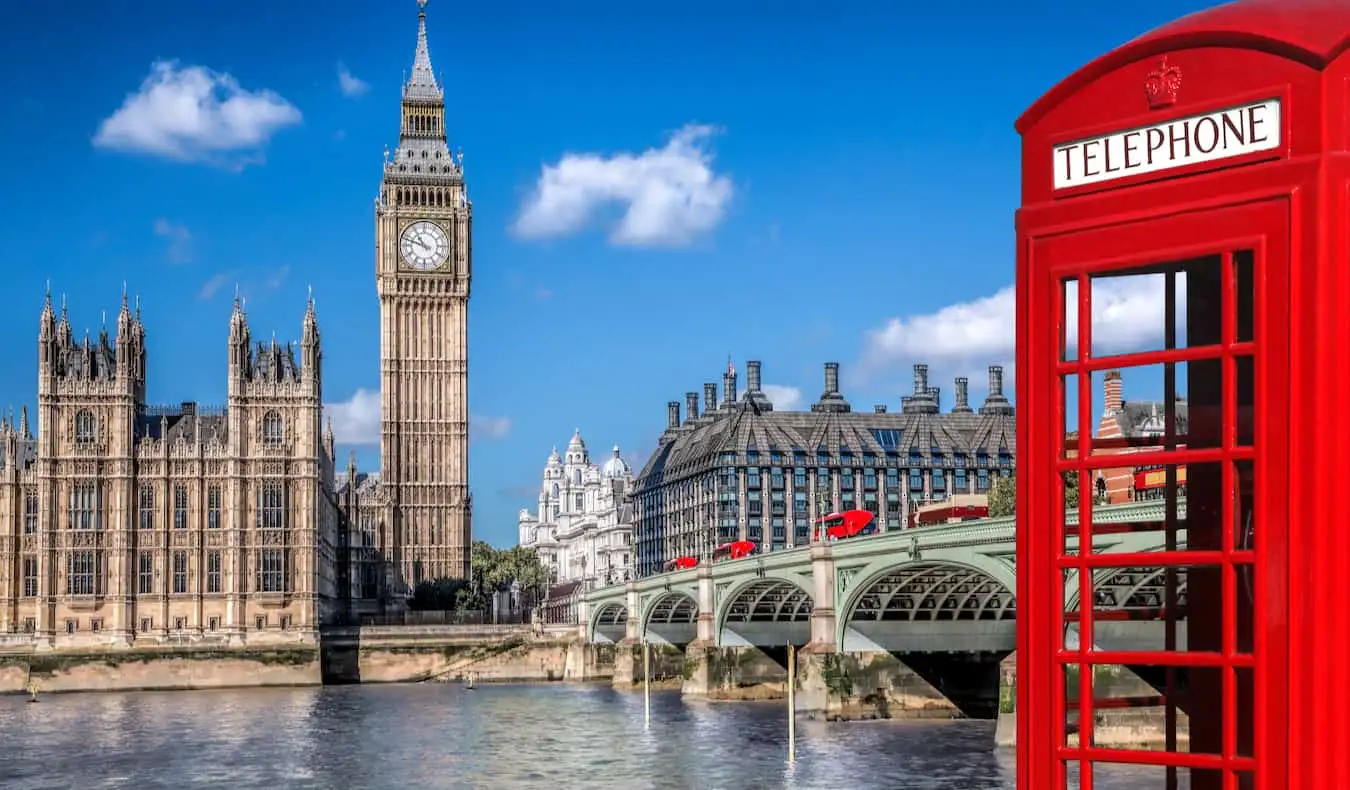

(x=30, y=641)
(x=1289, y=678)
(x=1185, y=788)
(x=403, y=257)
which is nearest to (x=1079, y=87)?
(x=1289, y=678)

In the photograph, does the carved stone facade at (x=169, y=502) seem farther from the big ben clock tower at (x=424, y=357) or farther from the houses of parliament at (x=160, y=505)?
the big ben clock tower at (x=424, y=357)

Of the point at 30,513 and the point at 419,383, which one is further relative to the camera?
the point at 419,383

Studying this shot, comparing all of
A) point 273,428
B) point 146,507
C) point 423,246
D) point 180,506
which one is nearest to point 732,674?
point 273,428

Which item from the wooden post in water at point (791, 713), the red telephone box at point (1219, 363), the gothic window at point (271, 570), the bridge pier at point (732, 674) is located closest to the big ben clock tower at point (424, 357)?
the gothic window at point (271, 570)

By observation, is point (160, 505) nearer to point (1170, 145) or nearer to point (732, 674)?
point (732, 674)

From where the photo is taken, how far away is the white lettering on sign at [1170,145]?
29.9 feet

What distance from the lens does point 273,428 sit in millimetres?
94875

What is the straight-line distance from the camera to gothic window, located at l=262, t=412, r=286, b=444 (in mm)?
94688

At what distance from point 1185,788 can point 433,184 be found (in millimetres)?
94310

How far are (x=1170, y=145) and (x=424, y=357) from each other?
10889 centimetres

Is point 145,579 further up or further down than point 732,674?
further up

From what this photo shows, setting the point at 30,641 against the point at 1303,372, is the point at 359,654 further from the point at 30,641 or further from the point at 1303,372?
the point at 1303,372

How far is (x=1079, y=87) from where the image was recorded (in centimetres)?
993

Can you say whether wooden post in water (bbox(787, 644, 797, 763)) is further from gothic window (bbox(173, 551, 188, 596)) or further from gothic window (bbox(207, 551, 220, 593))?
gothic window (bbox(173, 551, 188, 596))
